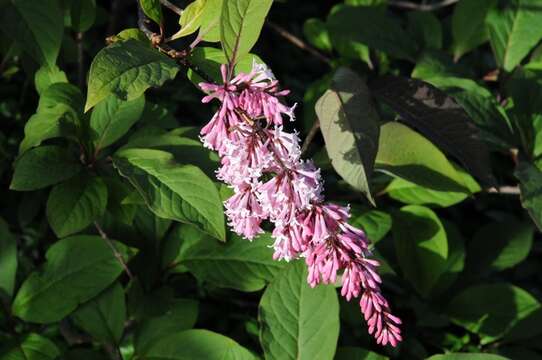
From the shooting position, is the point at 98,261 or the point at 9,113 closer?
the point at 98,261

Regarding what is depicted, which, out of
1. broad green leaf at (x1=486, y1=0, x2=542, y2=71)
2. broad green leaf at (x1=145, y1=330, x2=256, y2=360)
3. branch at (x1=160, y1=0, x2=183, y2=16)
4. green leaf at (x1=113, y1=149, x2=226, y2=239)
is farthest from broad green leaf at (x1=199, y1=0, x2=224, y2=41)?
broad green leaf at (x1=486, y1=0, x2=542, y2=71)

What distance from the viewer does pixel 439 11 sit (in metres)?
3.71

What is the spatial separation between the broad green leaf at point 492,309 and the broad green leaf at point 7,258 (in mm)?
1406

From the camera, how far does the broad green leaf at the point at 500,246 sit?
8.27 feet

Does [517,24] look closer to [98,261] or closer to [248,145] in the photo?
[248,145]

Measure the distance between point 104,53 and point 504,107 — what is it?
1530mm

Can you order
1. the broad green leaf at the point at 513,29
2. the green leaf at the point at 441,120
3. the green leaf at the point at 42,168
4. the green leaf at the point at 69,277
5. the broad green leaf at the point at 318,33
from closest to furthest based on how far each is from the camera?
the green leaf at the point at 441,120, the green leaf at the point at 42,168, the green leaf at the point at 69,277, the broad green leaf at the point at 513,29, the broad green leaf at the point at 318,33

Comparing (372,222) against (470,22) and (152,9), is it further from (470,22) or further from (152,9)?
(470,22)

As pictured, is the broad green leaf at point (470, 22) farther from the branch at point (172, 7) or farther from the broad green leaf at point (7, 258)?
the broad green leaf at point (7, 258)

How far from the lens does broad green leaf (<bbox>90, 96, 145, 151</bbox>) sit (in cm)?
191

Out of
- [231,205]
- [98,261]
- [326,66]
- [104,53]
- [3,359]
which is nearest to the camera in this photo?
[104,53]

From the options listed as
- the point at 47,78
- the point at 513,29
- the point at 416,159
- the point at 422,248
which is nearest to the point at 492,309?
the point at 422,248

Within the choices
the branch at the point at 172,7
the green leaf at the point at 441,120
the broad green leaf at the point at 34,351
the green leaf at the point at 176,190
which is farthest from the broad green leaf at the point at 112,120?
the green leaf at the point at 441,120

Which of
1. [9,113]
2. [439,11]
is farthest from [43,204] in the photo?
[439,11]
